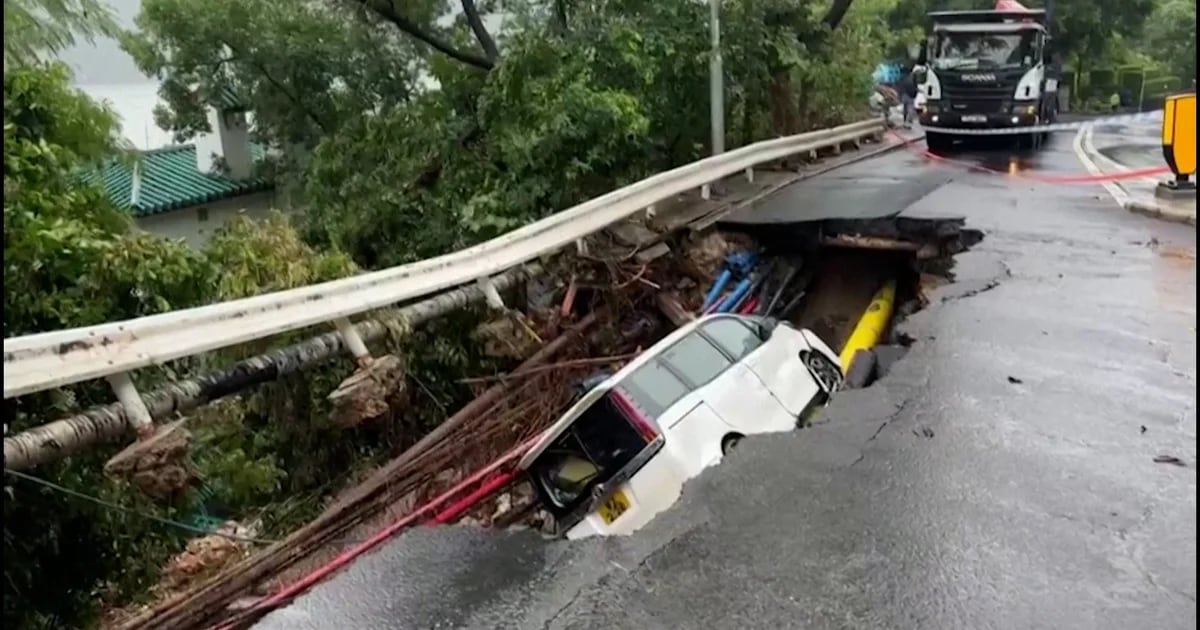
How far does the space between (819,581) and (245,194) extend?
804 inches

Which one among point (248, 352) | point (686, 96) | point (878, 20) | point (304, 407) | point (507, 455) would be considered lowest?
point (507, 455)

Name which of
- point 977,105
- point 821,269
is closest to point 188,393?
point 821,269

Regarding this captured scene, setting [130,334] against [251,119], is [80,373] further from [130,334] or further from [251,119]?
[251,119]

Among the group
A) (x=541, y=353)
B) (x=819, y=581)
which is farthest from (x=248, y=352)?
(x=819, y=581)

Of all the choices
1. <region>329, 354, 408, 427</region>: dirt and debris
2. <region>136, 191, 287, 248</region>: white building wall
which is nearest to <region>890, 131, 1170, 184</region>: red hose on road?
<region>329, 354, 408, 427</region>: dirt and debris

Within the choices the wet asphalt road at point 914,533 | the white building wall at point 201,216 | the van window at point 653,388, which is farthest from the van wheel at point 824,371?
the white building wall at point 201,216

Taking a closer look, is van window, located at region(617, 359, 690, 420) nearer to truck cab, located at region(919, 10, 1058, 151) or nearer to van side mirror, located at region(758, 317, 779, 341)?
van side mirror, located at region(758, 317, 779, 341)

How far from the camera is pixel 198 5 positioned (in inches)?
768

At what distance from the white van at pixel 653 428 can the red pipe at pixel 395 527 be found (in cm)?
47

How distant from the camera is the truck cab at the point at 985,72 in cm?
2128

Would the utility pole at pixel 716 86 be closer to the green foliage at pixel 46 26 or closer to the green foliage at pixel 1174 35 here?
the green foliage at pixel 46 26

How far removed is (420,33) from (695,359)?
14844 mm

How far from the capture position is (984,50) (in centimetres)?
2153

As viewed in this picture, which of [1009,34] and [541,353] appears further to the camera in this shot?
[1009,34]
